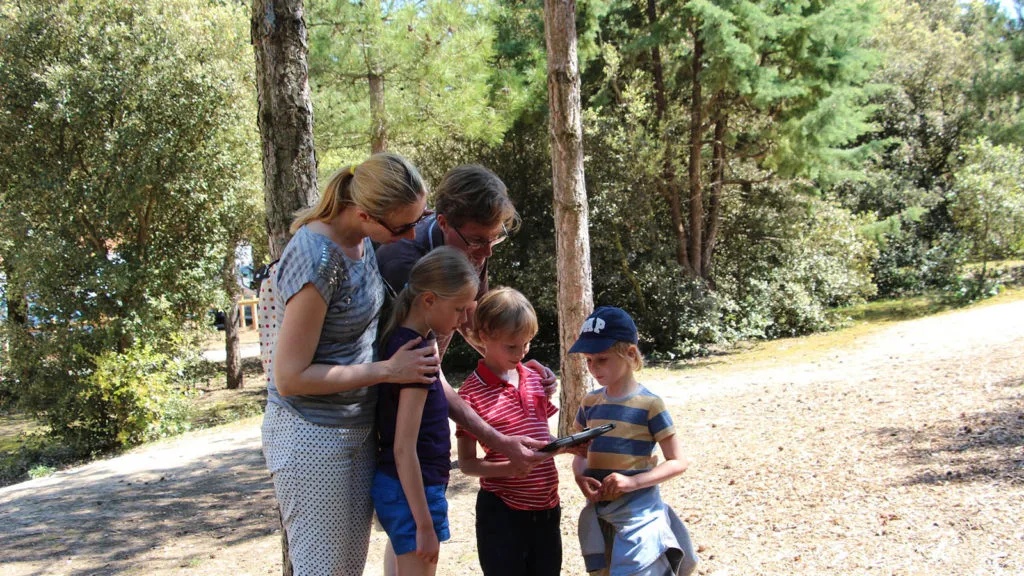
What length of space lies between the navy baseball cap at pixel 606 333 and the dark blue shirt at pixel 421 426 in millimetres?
515

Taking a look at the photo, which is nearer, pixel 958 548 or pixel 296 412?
pixel 296 412

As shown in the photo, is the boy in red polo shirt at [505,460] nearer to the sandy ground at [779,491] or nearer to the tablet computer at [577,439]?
the tablet computer at [577,439]

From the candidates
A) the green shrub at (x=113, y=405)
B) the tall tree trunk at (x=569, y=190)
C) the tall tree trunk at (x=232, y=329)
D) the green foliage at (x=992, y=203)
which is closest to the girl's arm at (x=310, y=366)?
the tall tree trunk at (x=569, y=190)

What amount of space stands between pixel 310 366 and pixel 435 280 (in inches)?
16.9

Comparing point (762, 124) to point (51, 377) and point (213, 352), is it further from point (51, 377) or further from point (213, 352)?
point (213, 352)

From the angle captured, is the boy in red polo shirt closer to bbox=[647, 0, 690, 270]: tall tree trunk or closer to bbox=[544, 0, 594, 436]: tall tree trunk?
bbox=[544, 0, 594, 436]: tall tree trunk

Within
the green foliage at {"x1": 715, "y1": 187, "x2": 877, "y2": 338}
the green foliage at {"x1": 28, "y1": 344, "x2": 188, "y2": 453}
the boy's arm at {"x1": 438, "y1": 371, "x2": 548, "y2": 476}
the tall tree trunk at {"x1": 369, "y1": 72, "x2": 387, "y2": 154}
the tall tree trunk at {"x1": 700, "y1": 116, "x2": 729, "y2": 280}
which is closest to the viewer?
the boy's arm at {"x1": 438, "y1": 371, "x2": 548, "y2": 476}

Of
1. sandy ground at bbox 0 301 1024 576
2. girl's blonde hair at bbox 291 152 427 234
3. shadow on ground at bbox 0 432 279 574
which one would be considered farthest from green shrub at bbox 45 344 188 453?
girl's blonde hair at bbox 291 152 427 234

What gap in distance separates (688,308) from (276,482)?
1090cm

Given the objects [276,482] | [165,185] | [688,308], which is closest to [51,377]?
[165,185]

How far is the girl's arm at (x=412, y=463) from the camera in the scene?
2035 millimetres

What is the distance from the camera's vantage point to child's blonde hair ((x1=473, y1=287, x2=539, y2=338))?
8.05 feet

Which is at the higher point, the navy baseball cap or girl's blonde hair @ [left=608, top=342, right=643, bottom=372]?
the navy baseball cap

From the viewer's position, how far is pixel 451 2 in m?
10.2
